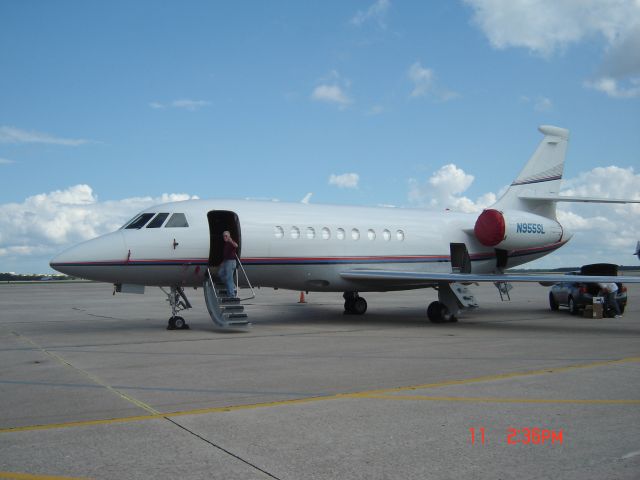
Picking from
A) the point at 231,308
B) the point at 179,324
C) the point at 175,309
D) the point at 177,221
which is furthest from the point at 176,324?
the point at 177,221

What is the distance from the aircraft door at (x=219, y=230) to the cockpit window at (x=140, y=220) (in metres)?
1.48

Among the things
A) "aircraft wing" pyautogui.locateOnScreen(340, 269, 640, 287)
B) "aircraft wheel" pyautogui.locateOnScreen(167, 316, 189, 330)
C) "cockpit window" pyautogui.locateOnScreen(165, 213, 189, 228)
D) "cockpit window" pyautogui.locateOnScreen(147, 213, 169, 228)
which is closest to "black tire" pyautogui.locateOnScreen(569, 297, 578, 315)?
"aircraft wing" pyautogui.locateOnScreen(340, 269, 640, 287)

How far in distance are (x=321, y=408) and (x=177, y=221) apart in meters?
9.78

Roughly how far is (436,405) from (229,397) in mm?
2309

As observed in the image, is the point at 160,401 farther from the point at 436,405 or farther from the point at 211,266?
the point at 211,266

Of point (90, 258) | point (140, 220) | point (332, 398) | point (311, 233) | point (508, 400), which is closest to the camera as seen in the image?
point (508, 400)

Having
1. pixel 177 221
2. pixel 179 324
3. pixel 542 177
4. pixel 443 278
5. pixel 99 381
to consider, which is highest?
pixel 542 177

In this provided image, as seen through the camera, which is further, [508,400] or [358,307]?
[358,307]

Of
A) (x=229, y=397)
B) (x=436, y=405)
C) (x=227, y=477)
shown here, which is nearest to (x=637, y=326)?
(x=436, y=405)

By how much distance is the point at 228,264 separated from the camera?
15.1 m

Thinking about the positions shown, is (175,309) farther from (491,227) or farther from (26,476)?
(26,476)

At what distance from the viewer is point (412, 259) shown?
62.3ft

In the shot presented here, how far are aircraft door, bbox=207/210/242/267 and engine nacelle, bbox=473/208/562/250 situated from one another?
848 centimetres

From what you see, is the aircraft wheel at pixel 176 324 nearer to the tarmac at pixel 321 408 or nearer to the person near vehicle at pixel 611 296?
the tarmac at pixel 321 408
